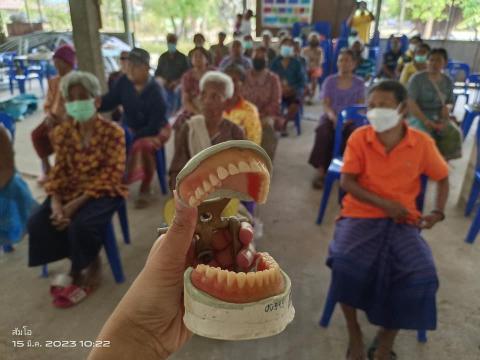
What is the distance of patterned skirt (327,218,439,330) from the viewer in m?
1.65

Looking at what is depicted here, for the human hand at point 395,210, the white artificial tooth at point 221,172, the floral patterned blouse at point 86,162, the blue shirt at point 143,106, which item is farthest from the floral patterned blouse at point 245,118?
the white artificial tooth at point 221,172

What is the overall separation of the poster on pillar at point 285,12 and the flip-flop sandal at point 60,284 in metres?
10.3

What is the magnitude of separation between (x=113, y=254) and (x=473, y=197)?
2.97m

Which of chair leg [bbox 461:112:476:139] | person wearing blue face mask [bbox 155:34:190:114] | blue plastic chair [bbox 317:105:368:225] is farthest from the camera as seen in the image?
person wearing blue face mask [bbox 155:34:190:114]

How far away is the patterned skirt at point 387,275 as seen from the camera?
65.1 inches

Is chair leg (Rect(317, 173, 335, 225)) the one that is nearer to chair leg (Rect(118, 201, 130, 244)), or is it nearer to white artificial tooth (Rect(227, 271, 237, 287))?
chair leg (Rect(118, 201, 130, 244))

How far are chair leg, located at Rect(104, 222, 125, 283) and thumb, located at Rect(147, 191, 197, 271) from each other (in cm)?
191

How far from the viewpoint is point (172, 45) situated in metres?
5.41

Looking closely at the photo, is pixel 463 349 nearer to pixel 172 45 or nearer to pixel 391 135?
pixel 391 135

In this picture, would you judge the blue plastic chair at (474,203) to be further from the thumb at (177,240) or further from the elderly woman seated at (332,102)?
the thumb at (177,240)

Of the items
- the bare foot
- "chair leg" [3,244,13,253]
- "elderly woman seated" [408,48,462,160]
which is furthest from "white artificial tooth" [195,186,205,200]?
"elderly woman seated" [408,48,462,160]

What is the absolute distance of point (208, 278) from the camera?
0.49 m

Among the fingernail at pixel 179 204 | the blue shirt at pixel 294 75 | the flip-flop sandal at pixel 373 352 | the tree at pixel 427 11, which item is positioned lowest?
the flip-flop sandal at pixel 373 352

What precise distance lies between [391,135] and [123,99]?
8.18 feet
